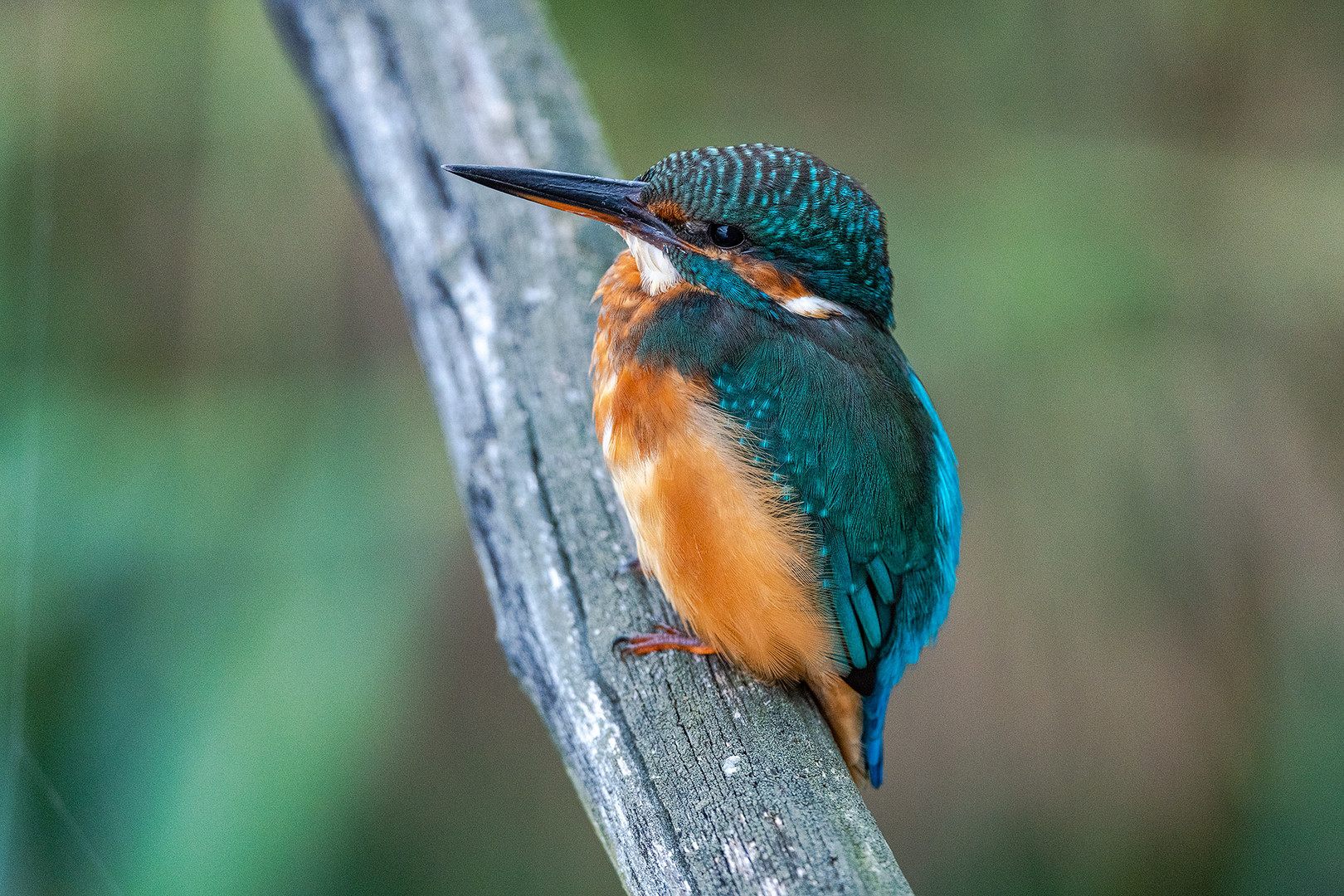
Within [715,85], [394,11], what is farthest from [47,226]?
[715,85]

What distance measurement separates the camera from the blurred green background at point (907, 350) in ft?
7.80

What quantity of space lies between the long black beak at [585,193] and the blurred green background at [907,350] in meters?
1.29

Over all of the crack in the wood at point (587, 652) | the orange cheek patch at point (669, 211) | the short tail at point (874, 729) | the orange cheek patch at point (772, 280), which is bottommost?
the short tail at point (874, 729)

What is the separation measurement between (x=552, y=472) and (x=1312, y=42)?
7.79ft

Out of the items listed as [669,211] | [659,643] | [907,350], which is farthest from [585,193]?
[907,350]

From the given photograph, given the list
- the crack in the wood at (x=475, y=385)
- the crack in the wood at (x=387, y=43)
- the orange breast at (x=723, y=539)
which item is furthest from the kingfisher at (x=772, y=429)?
the crack in the wood at (x=387, y=43)

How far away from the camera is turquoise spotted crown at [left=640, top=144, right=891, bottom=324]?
4.91 feet

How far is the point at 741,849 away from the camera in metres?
1.10

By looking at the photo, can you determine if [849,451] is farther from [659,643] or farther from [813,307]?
[659,643]

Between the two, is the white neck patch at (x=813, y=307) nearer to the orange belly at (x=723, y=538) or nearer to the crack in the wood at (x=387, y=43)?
the orange belly at (x=723, y=538)

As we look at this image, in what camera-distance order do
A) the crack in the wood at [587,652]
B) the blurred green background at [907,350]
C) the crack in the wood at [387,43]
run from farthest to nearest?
the blurred green background at [907,350], the crack in the wood at [387,43], the crack in the wood at [587,652]

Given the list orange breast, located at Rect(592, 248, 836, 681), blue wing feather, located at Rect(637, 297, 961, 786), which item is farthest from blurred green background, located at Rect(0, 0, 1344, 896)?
Result: orange breast, located at Rect(592, 248, 836, 681)

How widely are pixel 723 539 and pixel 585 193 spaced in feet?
1.88

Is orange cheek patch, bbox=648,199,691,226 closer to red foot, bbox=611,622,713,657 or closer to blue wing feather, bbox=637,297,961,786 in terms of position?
blue wing feather, bbox=637,297,961,786
